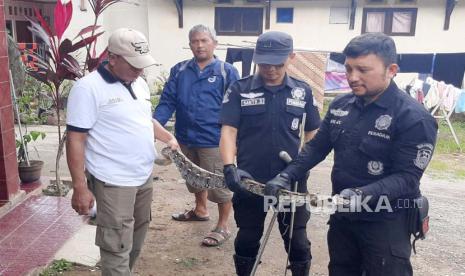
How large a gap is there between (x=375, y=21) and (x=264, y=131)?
41.2 feet

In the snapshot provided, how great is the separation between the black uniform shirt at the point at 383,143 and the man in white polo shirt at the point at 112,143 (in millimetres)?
1129

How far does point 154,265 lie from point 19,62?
2889mm

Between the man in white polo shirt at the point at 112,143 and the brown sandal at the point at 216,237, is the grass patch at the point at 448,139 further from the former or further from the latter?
the man in white polo shirt at the point at 112,143

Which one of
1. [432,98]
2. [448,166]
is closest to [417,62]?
[432,98]

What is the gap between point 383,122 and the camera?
2137 mm

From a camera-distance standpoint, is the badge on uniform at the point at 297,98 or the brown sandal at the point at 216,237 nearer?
the badge on uniform at the point at 297,98

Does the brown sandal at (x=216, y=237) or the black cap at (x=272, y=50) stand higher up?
the black cap at (x=272, y=50)

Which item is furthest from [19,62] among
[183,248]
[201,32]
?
[183,248]

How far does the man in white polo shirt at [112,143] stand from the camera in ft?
8.03

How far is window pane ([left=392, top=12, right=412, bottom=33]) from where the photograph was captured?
45.9 feet

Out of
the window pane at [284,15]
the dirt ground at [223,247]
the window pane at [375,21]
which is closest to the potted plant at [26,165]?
the dirt ground at [223,247]

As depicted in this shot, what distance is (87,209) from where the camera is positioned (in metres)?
2.54

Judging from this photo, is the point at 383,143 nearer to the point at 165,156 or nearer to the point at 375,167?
the point at 375,167

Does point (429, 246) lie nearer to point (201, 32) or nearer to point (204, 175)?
point (204, 175)
